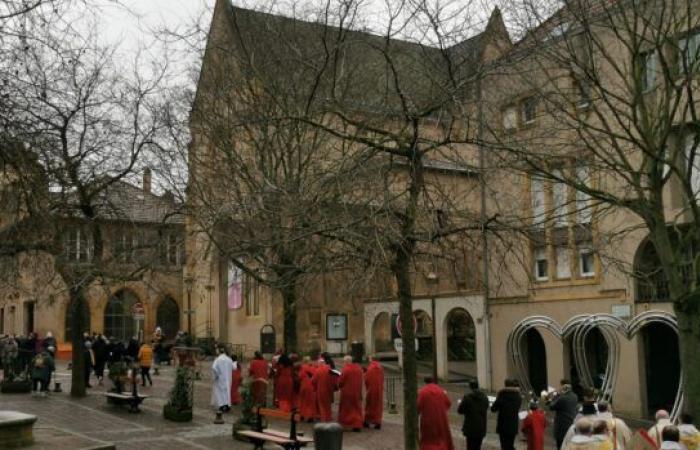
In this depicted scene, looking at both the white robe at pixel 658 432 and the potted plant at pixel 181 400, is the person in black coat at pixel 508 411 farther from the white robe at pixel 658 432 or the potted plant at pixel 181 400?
the potted plant at pixel 181 400

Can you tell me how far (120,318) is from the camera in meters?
54.3

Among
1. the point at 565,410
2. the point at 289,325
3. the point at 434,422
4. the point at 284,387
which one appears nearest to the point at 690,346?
the point at 565,410

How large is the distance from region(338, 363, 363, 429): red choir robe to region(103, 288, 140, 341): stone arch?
3614 centimetres

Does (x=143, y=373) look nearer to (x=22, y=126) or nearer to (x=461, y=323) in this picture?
(x=461, y=323)

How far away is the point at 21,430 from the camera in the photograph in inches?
525

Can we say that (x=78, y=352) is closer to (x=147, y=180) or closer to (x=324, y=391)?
(x=147, y=180)

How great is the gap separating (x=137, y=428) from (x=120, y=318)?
36.7 m

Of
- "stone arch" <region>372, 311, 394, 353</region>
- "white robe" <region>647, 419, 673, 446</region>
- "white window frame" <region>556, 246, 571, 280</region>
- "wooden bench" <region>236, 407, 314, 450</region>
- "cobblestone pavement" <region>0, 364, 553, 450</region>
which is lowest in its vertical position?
"cobblestone pavement" <region>0, 364, 553, 450</region>

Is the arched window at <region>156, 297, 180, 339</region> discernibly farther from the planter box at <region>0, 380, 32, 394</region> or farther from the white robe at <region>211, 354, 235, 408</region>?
the white robe at <region>211, 354, 235, 408</region>

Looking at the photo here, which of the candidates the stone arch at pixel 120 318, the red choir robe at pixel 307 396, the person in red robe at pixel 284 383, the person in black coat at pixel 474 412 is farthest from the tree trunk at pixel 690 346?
the stone arch at pixel 120 318

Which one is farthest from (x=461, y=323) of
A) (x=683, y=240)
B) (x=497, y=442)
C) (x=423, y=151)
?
(x=423, y=151)

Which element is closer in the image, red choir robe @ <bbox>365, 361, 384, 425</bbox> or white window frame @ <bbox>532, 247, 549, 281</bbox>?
red choir robe @ <bbox>365, 361, 384, 425</bbox>

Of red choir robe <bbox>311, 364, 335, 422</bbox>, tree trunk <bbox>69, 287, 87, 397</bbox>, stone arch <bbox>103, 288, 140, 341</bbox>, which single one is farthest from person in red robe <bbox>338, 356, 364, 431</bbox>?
stone arch <bbox>103, 288, 140, 341</bbox>

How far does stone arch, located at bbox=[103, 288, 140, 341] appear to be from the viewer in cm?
5391
